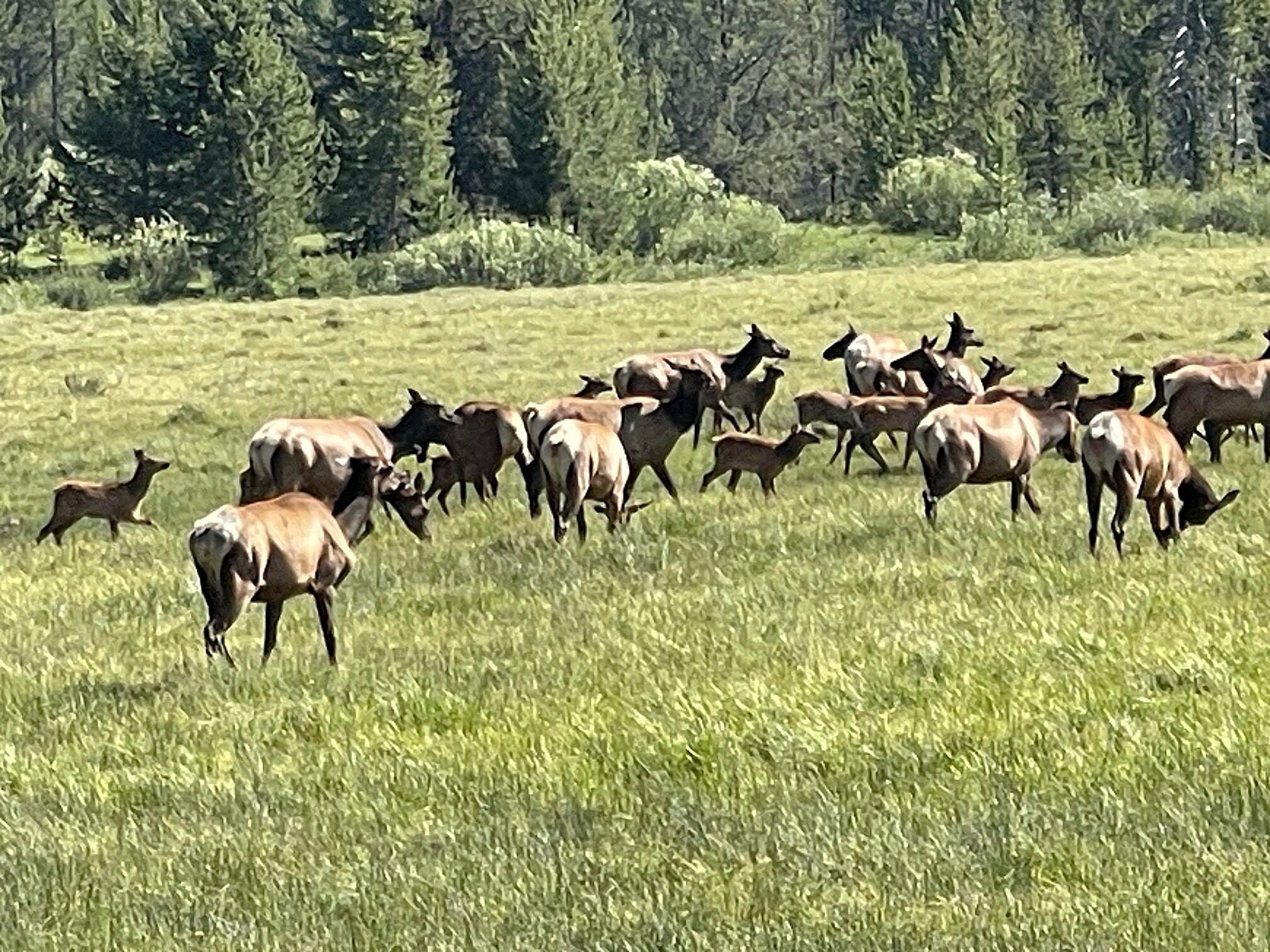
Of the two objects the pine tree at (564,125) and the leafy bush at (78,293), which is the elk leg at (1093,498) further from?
the pine tree at (564,125)

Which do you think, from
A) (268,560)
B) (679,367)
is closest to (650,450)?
(679,367)

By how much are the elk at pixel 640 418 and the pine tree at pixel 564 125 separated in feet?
157

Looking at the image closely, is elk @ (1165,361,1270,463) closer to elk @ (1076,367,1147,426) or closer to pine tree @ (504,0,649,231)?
elk @ (1076,367,1147,426)

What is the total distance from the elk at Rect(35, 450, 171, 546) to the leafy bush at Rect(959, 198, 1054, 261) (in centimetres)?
3609

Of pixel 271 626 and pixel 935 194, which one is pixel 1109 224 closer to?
pixel 935 194

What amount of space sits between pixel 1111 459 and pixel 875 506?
324 cm

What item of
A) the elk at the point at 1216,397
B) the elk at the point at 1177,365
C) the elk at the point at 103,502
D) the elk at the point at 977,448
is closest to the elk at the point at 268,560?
the elk at the point at 977,448

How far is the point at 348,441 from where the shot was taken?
52.0 ft

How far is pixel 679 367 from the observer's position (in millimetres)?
21344

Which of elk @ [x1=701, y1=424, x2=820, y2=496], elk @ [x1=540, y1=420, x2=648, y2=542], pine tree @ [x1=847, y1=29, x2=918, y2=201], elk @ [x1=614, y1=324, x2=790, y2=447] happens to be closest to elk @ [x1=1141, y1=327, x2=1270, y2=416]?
elk @ [x1=701, y1=424, x2=820, y2=496]

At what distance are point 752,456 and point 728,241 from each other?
139 feet

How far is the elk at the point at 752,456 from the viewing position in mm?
18016

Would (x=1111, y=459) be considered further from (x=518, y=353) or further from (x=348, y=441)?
Answer: (x=518, y=353)

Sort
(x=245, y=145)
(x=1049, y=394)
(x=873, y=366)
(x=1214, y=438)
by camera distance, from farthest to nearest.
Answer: (x=245, y=145) → (x=873, y=366) → (x=1049, y=394) → (x=1214, y=438)
